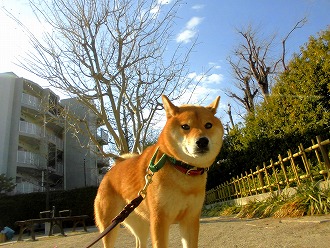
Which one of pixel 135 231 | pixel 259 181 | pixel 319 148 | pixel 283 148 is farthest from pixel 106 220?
pixel 283 148

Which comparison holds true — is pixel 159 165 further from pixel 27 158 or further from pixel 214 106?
pixel 27 158

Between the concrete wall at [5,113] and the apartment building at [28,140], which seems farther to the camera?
the apartment building at [28,140]

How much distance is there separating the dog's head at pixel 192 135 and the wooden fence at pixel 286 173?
5.04m

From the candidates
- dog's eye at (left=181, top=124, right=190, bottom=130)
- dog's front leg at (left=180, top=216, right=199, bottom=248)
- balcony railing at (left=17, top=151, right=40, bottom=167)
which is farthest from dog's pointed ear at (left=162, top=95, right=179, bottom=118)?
balcony railing at (left=17, top=151, right=40, bottom=167)

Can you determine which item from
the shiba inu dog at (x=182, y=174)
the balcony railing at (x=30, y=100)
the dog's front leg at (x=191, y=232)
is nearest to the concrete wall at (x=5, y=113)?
the balcony railing at (x=30, y=100)

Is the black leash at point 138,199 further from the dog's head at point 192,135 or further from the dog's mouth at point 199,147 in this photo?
the dog's mouth at point 199,147

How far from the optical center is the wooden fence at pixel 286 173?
23.2 ft

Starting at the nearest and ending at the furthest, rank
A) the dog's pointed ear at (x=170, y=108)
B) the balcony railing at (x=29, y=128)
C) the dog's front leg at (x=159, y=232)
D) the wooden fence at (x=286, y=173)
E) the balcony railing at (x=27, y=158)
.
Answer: the dog's front leg at (x=159, y=232) → the dog's pointed ear at (x=170, y=108) → the wooden fence at (x=286, y=173) → the balcony railing at (x=27, y=158) → the balcony railing at (x=29, y=128)

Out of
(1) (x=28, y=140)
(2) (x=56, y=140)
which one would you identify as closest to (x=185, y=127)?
(1) (x=28, y=140)

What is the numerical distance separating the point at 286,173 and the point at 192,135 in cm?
678

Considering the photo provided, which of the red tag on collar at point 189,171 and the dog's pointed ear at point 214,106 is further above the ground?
the dog's pointed ear at point 214,106

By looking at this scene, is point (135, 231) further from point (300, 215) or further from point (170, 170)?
point (300, 215)

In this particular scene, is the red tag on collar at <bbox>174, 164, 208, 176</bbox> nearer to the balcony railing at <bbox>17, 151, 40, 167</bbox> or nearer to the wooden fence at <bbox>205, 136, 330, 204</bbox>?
the wooden fence at <bbox>205, 136, 330, 204</bbox>

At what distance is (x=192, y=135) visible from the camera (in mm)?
2406
